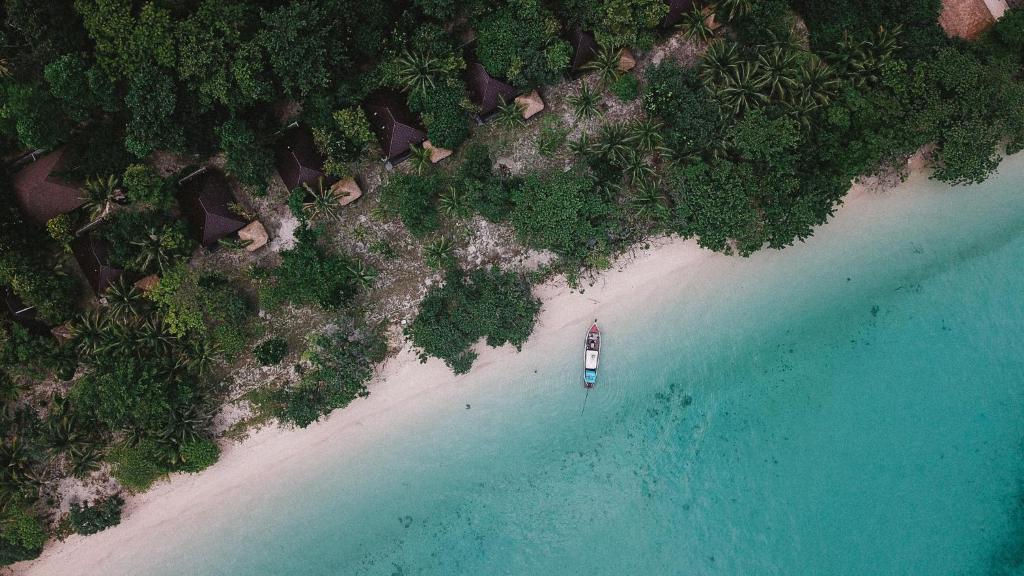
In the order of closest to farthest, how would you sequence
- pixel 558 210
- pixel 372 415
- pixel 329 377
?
pixel 558 210
pixel 329 377
pixel 372 415

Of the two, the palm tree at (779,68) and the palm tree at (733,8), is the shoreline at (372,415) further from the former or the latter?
the palm tree at (733,8)

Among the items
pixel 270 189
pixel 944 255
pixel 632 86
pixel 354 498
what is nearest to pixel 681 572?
pixel 354 498

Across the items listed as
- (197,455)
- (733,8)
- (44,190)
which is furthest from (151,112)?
(733,8)

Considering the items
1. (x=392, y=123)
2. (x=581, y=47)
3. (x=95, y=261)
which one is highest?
(x=392, y=123)

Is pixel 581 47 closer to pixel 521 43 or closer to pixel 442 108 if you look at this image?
pixel 521 43

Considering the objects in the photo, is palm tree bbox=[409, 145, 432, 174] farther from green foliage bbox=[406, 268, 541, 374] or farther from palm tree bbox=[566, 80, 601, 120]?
palm tree bbox=[566, 80, 601, 120]

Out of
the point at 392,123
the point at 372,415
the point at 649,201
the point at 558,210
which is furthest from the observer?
the point at 372,415
